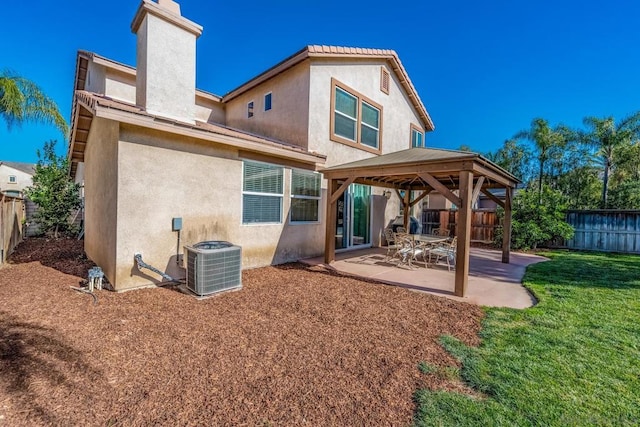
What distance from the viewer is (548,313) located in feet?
16.4

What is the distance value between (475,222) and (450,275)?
861cm

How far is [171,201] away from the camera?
247 inches

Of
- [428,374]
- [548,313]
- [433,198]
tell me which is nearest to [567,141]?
[433,198]

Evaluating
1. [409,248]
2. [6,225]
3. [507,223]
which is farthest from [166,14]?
[507,223]

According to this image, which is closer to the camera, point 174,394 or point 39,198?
point 174,394

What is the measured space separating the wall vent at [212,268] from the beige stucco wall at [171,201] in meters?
0.87

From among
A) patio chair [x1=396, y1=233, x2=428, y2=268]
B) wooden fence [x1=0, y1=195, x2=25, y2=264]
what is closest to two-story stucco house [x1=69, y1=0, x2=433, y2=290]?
wooden fence [x1=0, y1=195, x2=25, y2=264]

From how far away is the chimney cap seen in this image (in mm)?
6355

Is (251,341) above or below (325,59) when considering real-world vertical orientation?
below

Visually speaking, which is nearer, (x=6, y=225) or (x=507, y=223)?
(x=6, y=225)

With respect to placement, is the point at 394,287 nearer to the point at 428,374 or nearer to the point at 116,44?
the point at 428,374

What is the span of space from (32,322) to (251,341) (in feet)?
10.5

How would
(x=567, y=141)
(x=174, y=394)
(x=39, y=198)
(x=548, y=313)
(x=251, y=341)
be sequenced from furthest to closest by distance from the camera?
(x=567, y=141) → (x=39, y=198) → (x=548, y=313) → (x=251, y=341) → (x=174, y=394)

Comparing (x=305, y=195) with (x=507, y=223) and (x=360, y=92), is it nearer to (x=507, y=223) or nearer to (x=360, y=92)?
(x=360, y=92)
